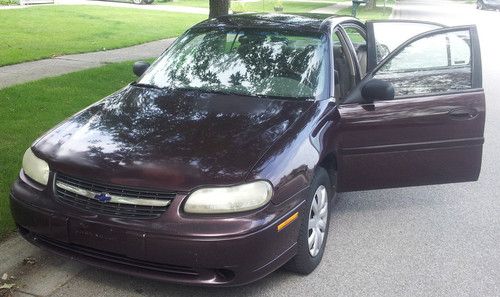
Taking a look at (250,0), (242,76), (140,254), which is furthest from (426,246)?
(250,0)

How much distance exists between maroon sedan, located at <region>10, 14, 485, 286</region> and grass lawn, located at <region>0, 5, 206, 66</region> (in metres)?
6.89

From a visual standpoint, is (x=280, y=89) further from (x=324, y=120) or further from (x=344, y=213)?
(x=344, y=213)

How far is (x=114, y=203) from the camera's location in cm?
329

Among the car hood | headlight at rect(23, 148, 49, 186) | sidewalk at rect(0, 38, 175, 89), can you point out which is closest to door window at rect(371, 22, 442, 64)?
the car hood

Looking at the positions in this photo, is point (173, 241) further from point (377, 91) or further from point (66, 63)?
point (66, 63)

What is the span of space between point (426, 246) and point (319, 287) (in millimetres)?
1146

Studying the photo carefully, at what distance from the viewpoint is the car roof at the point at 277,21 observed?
4.98m

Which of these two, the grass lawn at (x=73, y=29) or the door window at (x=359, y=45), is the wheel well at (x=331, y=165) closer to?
the door window at (x=359, y=45)

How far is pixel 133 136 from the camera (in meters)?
3.71

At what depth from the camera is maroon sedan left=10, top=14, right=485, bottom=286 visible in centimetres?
323

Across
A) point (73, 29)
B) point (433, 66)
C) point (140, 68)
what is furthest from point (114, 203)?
point (73, 29)

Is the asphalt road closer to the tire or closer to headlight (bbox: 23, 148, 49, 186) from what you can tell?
the tire

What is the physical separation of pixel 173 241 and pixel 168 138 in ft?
2.48

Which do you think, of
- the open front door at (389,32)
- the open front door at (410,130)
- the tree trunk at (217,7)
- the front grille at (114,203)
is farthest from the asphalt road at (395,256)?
the tree trunk at (217,7)
